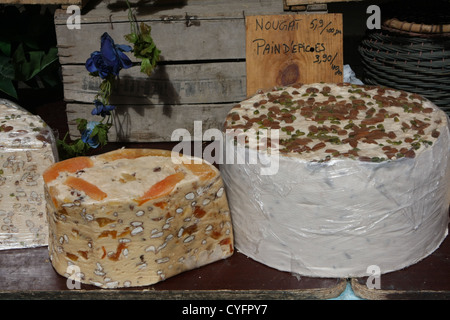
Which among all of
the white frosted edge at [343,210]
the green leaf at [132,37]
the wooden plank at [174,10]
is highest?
the wooden plank at [174,10]

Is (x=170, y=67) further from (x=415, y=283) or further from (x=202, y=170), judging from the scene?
(x=415, y=283)

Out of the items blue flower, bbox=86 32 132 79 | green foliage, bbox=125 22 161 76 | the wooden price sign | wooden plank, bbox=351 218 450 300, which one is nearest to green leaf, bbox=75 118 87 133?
blue flower, bbox=86 32 132 79

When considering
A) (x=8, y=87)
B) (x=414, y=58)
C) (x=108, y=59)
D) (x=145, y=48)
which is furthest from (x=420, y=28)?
(x=8, y=87)

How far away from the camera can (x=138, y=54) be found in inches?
99.8

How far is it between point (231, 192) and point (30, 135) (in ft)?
2.10

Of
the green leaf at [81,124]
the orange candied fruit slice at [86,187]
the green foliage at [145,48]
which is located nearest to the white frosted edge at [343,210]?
the orange candied fruit slice at [86,187]

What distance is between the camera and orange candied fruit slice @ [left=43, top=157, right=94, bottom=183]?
2.07 metres

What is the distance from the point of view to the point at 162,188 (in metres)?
→ 2.01

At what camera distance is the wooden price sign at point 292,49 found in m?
2.61

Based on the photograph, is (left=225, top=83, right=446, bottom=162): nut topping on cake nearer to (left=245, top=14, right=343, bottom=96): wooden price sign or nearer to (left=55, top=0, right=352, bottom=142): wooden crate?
(left=245, top=14, right=343, bottom=96): wooden price sign

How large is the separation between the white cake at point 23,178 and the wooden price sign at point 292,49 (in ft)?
2.71

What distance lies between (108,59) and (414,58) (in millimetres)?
1125

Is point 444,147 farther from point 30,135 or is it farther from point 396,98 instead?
point 30,135

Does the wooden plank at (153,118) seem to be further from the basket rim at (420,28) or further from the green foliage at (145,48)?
the basket rim at (420,28)
